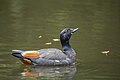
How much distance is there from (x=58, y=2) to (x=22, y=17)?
8358mm

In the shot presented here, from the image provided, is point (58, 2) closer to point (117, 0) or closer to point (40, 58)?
point (117, 0)

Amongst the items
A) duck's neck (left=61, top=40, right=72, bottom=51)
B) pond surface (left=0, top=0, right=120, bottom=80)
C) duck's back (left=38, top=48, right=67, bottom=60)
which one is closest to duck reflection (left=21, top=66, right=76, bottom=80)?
pond surface (left=0, top=0, right=120, bottom=80)

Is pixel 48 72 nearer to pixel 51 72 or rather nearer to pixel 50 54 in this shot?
pixel 51 72

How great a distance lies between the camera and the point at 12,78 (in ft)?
45.4

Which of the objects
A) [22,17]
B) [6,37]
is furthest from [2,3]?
[6,37]

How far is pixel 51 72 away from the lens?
14.8m

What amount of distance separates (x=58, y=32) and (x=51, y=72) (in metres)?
5.91

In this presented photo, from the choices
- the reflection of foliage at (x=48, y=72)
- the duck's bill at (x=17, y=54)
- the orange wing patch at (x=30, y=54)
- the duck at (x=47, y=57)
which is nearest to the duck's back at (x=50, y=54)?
the duck at (x=47, y=57)

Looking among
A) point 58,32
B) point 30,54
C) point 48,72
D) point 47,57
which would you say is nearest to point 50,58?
point 47,57

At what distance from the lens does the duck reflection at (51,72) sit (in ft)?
47.1

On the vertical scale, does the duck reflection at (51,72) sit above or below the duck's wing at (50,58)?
below

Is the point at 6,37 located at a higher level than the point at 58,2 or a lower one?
lower

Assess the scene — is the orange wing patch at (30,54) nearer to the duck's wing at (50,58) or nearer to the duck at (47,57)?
the duck at (47,57)

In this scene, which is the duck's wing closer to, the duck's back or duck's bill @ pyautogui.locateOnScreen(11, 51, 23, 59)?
the duck's back
